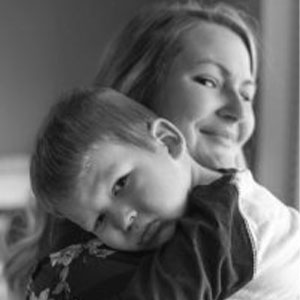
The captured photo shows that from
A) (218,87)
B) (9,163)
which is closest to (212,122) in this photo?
(218,87)

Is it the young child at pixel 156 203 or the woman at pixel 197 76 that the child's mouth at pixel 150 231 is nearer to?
the young child at pixel 156 203

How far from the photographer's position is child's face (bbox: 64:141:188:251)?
2.54ft

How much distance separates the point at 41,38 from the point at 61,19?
9 cm

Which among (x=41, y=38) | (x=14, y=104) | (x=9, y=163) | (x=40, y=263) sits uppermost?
(x=40, y=263)

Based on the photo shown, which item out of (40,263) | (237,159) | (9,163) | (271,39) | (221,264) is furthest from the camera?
(9,163)

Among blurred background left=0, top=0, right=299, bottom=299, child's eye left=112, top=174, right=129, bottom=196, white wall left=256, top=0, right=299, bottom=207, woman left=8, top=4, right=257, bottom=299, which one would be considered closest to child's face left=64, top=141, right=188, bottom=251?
child's eye left=112, top=174, right=129, bottom=196

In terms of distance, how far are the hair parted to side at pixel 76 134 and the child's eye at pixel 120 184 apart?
40 millimetres

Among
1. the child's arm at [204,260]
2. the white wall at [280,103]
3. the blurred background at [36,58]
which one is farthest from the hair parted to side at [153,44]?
the blurred background at [36,58]

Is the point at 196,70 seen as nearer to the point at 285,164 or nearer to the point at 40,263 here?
the point at 40,263

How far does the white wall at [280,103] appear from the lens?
1.50m

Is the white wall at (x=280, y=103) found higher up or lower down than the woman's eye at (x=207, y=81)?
lower down

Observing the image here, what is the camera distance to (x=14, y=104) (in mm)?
2270

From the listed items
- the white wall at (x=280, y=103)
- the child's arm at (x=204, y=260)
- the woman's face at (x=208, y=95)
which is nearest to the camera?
the child's arm at (x=204, y=260)

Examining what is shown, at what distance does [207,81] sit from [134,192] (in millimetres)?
257
